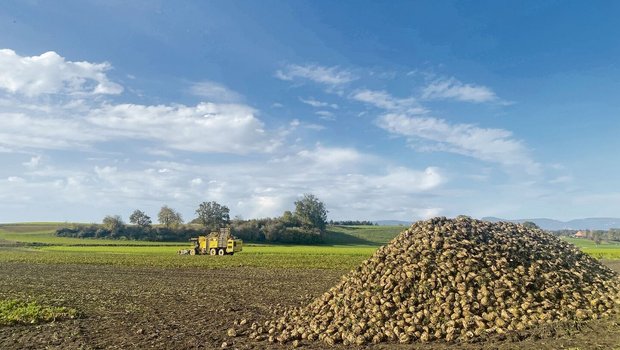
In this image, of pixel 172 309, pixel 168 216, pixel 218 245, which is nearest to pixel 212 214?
pixel 168 216

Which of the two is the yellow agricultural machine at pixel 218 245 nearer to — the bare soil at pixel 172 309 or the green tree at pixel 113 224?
the bare soil at pixel 172 309

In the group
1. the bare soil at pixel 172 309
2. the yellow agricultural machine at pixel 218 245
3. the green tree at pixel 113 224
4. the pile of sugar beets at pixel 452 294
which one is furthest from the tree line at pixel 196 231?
the pile of sugar beets at pixel 452 294

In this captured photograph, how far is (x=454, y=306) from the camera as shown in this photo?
1133 centimetres

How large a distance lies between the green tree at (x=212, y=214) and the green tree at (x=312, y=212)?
1648cm

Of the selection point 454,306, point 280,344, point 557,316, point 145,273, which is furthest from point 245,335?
point 145,273

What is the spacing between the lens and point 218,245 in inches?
1935

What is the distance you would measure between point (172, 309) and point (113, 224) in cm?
8131

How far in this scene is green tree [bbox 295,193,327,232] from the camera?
106750 millimetres

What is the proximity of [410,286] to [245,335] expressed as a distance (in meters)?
4.52

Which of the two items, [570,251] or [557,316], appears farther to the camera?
[570,251]

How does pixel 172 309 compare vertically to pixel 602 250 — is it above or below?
above

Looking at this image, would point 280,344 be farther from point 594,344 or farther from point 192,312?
point 594,344

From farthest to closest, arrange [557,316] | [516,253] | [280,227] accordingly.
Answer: [280,227] → [516,253] → [557,316]

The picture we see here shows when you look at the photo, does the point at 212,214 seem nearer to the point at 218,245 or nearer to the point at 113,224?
the point at 113,224
